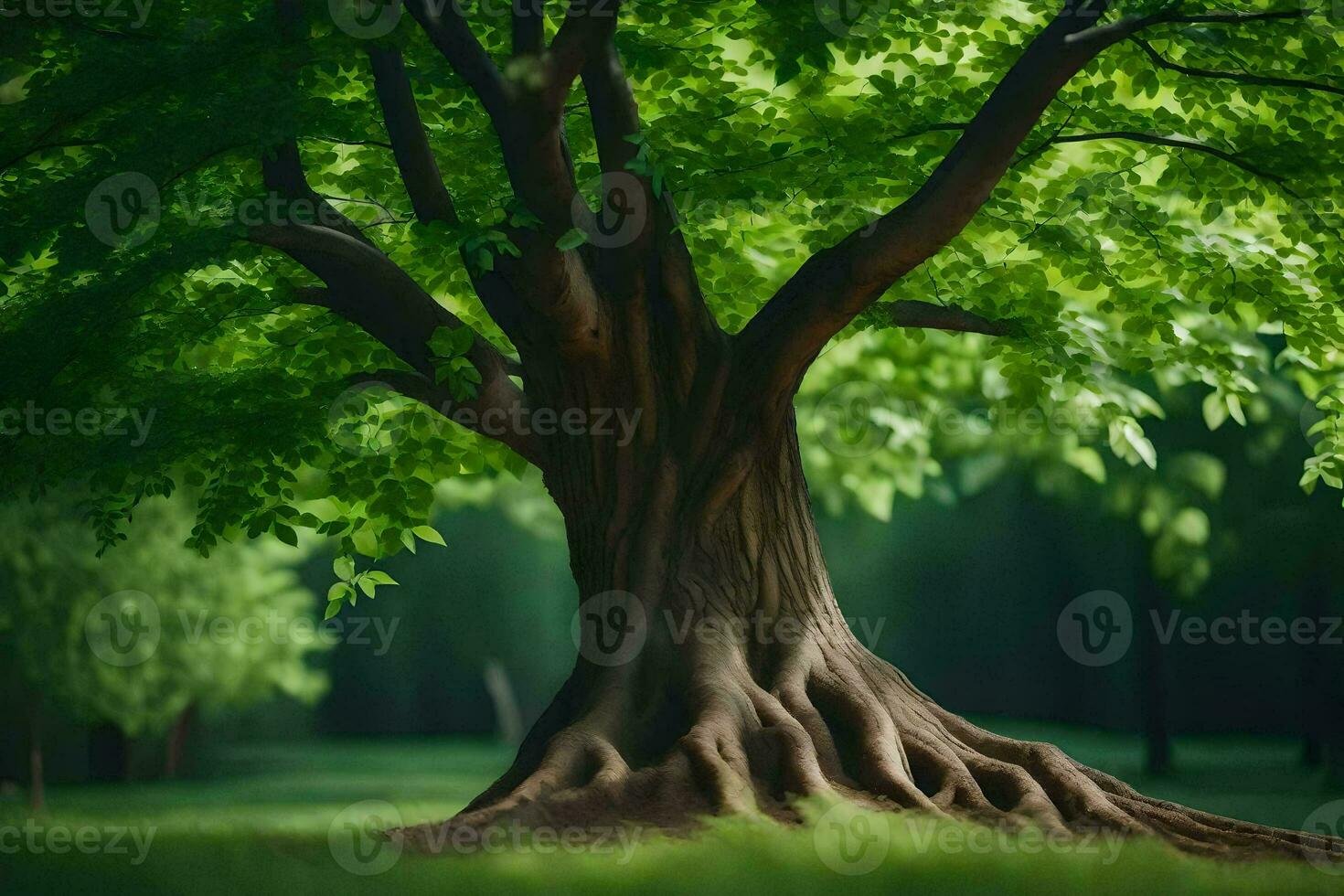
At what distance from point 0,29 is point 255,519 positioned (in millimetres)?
3279

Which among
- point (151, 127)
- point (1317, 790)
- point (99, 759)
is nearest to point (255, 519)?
point (151, 127)

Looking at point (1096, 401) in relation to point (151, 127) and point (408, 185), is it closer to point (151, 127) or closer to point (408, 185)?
point (408, 185)

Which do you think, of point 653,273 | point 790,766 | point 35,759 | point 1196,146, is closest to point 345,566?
point 653,273

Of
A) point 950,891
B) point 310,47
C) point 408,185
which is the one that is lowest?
point 950,891

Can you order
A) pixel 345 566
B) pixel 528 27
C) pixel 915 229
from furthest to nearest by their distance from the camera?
pixel 345 566 < pixel 915 229 < pixel 528 27

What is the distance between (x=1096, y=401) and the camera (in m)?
9.81

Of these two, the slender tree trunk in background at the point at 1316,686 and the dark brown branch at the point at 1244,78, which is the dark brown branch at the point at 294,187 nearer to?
the dark brown branch at the point at 1244,78

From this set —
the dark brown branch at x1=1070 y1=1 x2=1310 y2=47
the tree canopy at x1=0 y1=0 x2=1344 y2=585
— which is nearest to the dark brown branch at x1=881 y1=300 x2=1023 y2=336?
the tree canopy at x1=0 y1=0 x2=1344 y2=585

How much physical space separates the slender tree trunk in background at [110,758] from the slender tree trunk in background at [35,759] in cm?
354

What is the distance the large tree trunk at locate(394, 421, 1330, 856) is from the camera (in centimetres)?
714

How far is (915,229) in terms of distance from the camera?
23.9 feet

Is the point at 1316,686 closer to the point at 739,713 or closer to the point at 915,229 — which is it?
the point at 739,713

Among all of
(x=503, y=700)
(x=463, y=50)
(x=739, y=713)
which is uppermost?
(x=463, y=50)

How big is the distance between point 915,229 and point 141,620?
12245 millimetres
